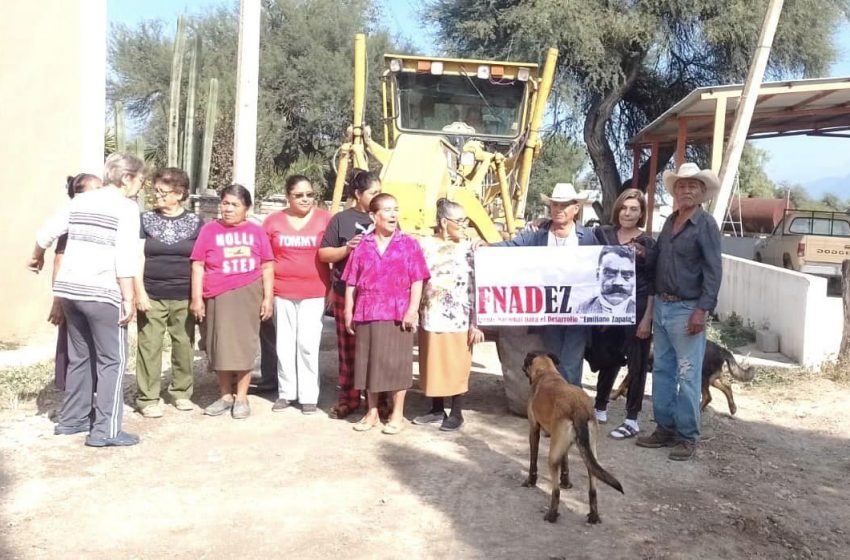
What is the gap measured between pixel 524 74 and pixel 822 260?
770cm

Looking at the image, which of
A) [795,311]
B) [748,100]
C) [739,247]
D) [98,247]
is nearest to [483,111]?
[748,100]

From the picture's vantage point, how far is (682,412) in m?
5.50

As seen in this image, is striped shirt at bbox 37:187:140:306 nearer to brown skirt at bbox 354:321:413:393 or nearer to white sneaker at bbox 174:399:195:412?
white sneaker at bbox 174:399:195:412

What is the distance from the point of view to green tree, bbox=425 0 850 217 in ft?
69.8

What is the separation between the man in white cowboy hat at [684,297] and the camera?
17.2 feet

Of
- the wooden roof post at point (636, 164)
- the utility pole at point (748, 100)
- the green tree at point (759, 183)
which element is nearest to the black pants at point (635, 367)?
the utility pole at point (748, 100)

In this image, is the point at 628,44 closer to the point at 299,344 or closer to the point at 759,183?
the point at 299,344

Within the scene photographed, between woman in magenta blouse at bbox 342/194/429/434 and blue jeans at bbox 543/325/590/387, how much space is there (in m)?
1.02

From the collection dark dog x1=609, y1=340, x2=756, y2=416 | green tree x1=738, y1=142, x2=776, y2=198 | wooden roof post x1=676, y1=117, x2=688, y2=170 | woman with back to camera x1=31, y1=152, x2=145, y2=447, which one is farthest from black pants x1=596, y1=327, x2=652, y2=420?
green tree x1=738, y1=142, x2=776, y2=198

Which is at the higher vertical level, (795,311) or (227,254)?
(227,254)

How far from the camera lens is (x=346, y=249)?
5938 mm

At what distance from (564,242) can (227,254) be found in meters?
2.39

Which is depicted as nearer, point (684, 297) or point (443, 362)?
point (684, 297)

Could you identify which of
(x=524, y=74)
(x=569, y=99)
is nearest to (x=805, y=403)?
(x=524, y=74)
